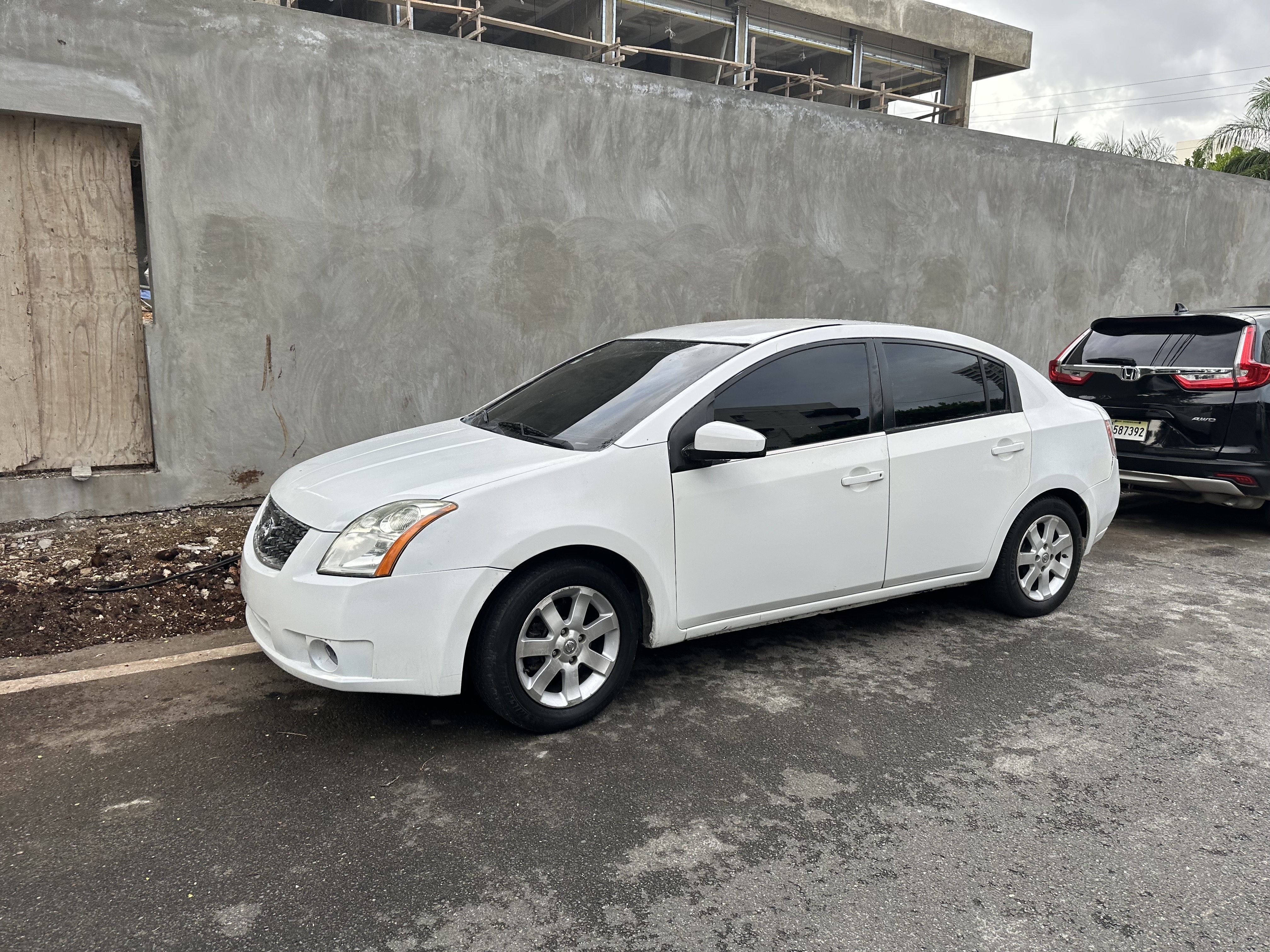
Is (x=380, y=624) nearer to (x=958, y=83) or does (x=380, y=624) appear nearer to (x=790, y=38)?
(x=790, y=38)

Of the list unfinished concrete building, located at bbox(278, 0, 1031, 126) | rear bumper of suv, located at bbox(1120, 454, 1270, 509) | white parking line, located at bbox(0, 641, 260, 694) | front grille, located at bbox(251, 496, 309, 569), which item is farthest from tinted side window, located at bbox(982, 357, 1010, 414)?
unfinished concrete building, located at bbox(278, 0, 1031, 126)

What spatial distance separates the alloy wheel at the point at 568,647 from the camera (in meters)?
3.45

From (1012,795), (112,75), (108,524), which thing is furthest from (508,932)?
(112,75)

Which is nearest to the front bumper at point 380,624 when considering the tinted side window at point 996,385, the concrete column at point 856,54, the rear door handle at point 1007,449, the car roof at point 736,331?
the car roof at point 736,331

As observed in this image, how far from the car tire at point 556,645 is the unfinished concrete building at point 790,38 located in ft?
44.6

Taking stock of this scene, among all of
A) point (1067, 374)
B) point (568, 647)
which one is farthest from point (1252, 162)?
point (568, 647)

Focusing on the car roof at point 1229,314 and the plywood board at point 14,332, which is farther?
the car roof at point 1229,314

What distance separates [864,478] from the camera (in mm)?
4168

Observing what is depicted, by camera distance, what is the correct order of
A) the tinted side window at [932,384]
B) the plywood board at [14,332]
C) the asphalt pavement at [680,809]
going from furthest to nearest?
the plywood board at [14,332] → the tinted side window at [932,384] → the asphalt pavement at [680,809]

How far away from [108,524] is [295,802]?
4.04 metres

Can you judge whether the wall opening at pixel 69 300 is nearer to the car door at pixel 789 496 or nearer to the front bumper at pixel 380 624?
the front bumper at pixel 380 624

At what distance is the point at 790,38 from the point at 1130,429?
49.7 ft

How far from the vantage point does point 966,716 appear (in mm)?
3752

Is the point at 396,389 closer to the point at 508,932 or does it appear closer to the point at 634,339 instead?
the point at 634,339
